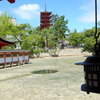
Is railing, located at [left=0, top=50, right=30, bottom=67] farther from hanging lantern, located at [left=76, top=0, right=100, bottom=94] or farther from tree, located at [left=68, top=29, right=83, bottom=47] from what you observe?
tree, located at [left=68, top=29, right=83, bottom=47]

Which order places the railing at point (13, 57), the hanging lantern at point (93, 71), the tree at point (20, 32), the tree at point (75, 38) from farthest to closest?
the tree at point (75, 38) < the tree at point (20, 32) < the railing at point (13, 57) < the hanging lantern at point (93, 71)

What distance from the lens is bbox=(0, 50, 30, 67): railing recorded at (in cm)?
1475

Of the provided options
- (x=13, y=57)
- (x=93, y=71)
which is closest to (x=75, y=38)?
(x=13, y=57)

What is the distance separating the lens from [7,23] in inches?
1075

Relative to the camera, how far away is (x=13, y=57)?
53.7 feet

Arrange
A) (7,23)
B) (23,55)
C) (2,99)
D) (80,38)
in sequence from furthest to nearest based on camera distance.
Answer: (80,38) < (7,23) < (23,55) < (2,99)

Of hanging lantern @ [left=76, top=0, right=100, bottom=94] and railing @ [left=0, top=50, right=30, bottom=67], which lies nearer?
hanging lantern @ [left=76, top=0, right=100, bottom=94]

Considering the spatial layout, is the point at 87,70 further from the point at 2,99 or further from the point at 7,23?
the point at 7,23

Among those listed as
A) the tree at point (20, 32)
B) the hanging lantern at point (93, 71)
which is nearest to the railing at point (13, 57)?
the tree at point (20, 32)

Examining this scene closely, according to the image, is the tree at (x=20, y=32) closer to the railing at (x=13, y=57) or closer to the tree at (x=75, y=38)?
the railing at (x=13, y=57)

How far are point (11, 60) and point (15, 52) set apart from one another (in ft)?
3.61

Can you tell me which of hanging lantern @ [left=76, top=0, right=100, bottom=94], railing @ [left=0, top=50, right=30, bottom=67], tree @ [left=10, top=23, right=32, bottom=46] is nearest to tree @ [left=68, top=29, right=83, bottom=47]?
tree @ [left=10, top=23, right=32, bottom=46]

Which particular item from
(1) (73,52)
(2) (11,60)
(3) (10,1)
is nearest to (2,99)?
(3) (10,1)

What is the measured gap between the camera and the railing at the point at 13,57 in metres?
14.8
